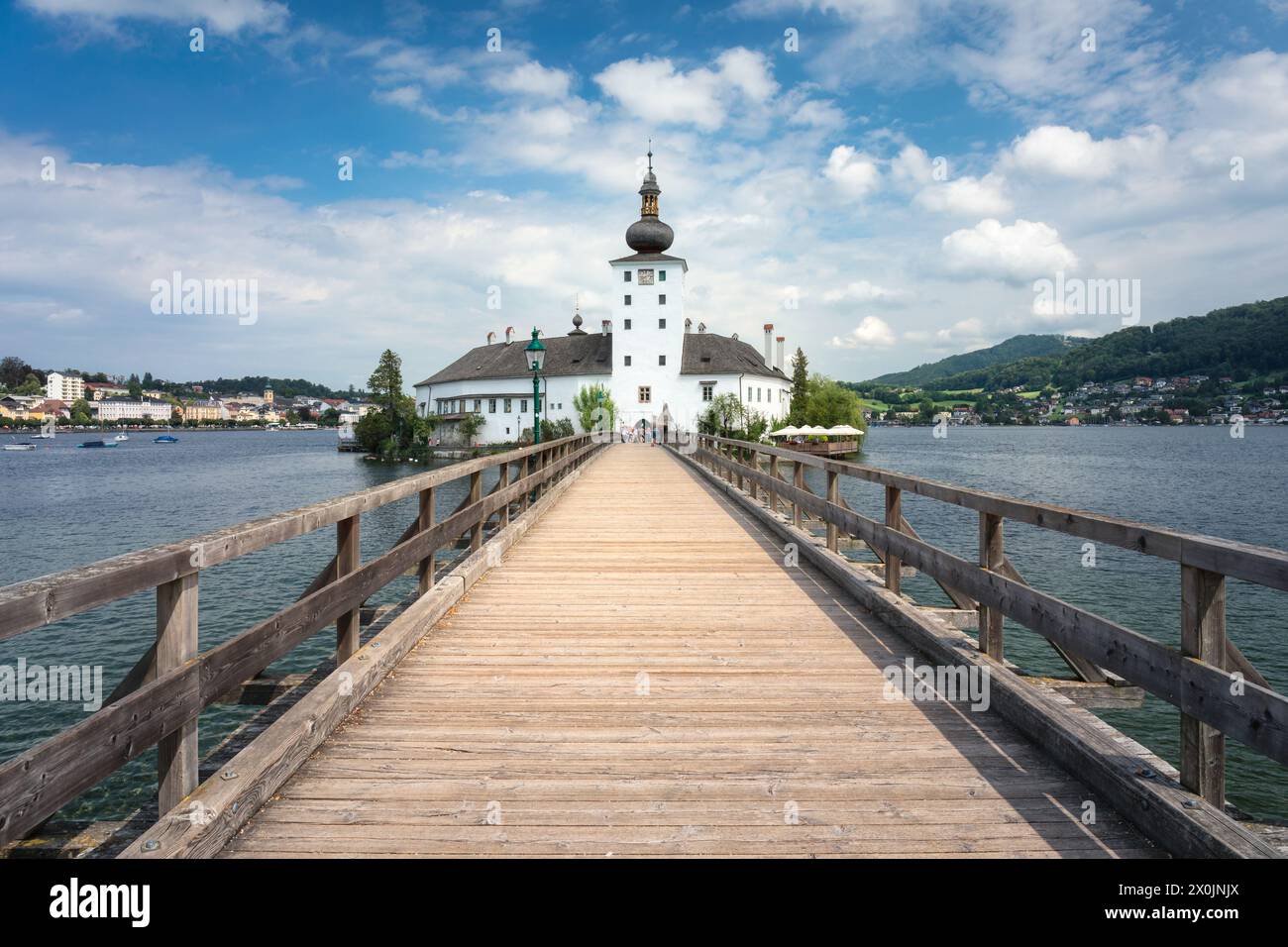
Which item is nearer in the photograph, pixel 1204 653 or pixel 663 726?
pixel 1204 653

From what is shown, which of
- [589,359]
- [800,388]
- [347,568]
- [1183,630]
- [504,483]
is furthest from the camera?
[800,388]

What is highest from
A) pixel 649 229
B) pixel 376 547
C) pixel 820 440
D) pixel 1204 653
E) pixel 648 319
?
pixel 649 229

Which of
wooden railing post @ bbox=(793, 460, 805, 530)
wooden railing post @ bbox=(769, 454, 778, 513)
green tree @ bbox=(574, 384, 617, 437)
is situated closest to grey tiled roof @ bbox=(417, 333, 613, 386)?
green tree @ bbox=(574, 384, 617, 437)

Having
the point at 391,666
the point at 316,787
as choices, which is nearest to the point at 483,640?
the point at 391,666

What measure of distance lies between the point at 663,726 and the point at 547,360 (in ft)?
237

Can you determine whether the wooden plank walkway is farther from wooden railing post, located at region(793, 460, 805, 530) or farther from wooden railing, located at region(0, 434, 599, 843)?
wooden railing post, located at region(793, 460, 805, 530)

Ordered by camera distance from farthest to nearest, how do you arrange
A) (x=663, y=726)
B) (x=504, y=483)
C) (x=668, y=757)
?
(x=504, y=483), (x=663, y=726), (x=668, y=757)

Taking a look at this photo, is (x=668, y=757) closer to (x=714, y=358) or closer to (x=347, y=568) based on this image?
(x=347, y=568)

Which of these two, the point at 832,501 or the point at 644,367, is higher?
the point at 644,367

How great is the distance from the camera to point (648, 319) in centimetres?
6488

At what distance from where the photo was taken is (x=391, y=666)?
4.80 metres

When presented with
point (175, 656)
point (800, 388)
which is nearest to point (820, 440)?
point (800, 388)

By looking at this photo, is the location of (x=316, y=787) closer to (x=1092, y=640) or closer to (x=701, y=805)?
(x=701, y=805)
